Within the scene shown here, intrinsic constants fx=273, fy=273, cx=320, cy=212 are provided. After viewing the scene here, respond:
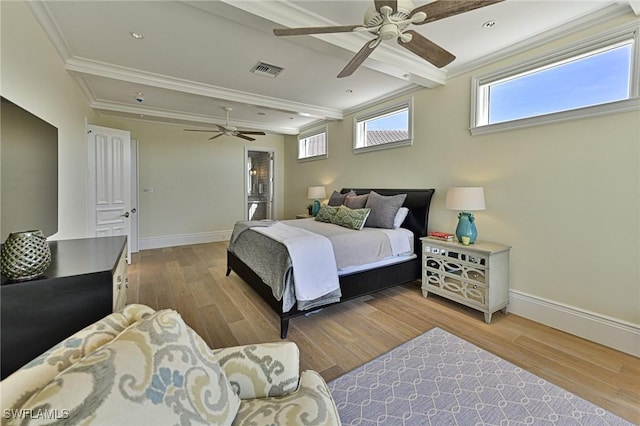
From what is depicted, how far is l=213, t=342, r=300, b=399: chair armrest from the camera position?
1.09 metres

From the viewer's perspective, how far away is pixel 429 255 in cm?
320

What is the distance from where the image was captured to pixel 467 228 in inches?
114

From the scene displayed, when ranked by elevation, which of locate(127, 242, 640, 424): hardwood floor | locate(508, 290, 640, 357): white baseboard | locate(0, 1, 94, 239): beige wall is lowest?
locate(127, 242, 640, 424): hardwood floor

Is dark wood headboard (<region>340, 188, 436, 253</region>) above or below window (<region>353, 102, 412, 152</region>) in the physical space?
below

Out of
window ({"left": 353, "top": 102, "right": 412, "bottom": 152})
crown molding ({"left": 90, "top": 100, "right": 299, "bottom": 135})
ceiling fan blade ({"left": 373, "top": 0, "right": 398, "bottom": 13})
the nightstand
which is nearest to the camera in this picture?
ceiling fan blade ({"left": 373, "top": 0, "right": 398, "bottom": 13})

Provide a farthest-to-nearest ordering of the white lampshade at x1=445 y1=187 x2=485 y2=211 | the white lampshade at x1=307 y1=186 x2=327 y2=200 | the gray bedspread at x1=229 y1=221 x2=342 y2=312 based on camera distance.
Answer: the white lampshade at x1=307 y1=186 x2=327 y2=200, the white lampshade at x1=445 y1=187 x2=485 y2=211, the gray bedspread at x1=229 y1=221 x2=342 y2=312

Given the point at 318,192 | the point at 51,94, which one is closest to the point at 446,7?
the point at 51,94

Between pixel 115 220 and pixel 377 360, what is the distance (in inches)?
173

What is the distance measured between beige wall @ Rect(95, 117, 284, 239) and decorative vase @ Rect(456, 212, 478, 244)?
204 inches

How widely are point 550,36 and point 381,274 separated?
2.80m

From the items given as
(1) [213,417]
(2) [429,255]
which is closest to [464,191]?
(2) [429,255]

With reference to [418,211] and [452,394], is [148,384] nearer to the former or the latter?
[452,394]

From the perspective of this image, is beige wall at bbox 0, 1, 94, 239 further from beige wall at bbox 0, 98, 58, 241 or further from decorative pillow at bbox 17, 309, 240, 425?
Answer: decorative pillow at bbox 17, 309, 240, 425

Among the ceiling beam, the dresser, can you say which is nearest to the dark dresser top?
the dresser
